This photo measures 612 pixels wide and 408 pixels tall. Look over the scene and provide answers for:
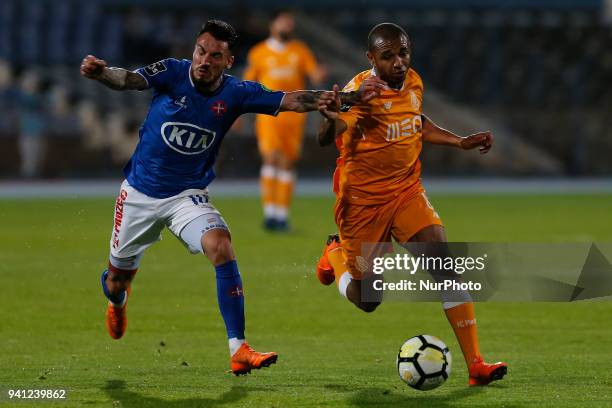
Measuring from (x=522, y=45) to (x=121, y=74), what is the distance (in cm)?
2327

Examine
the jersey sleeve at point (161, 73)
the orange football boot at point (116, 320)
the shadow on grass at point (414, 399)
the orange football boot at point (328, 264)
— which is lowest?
the shadow on grass at point (414, 399)

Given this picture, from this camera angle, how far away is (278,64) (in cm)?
1568

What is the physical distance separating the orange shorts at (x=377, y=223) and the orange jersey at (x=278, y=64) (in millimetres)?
7945

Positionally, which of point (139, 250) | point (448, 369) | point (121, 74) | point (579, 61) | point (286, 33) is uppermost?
point (579, 61)

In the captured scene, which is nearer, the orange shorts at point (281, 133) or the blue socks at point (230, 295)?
the blue socks at point (230, 295)

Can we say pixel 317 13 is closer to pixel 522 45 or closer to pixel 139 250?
pixel 522 45

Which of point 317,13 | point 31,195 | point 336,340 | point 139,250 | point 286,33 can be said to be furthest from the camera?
point 317,13

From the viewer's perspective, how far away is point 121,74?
22.9ft

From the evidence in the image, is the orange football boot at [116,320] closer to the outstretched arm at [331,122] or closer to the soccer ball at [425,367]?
the outstretched arm at [331,122]

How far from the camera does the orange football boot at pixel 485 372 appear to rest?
21.9 ft

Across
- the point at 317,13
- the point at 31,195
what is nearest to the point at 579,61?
the point at 317,13

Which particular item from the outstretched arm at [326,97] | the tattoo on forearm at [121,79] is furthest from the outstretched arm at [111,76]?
the outstretched arm at [326,97]

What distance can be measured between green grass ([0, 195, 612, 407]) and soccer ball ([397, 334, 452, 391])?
0.28 ft

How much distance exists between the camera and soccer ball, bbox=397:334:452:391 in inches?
256
